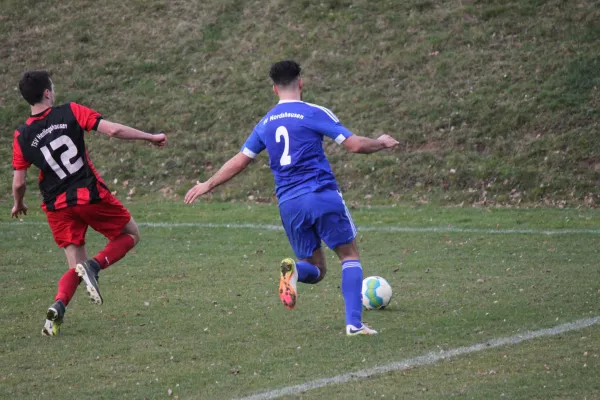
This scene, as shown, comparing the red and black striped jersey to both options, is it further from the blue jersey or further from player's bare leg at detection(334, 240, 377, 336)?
player's bare leg at detection(334, 240, 377, 336)

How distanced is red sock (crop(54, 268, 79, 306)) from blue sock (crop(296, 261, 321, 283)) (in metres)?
2.05

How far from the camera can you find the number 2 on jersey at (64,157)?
7457mm

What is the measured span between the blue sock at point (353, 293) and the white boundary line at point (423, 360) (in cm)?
77

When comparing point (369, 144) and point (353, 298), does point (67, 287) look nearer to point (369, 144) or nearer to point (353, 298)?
point (353, 298)

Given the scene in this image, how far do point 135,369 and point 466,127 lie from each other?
11872 millimetres

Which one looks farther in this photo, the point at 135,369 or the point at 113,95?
the point at 113,95

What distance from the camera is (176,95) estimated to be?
20.8 metres

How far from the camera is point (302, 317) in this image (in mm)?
7707

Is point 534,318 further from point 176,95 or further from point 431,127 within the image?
point 176,95

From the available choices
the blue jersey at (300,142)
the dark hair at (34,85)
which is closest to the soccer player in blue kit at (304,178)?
the blue jersey at (300,142)

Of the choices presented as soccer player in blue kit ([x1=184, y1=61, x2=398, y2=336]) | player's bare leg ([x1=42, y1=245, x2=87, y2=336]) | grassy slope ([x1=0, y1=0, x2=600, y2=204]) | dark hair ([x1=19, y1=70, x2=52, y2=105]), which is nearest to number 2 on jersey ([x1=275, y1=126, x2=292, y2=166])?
soccer player in blue kit ([x1=184, y1=61, x2=398, y2=336])

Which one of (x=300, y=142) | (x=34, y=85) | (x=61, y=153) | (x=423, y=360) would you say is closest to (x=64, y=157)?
(x=61, y=153)

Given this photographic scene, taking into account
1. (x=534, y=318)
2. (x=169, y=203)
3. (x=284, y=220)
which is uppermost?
(x=284, y=220)

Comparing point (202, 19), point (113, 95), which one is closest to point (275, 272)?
point (113, 95)
